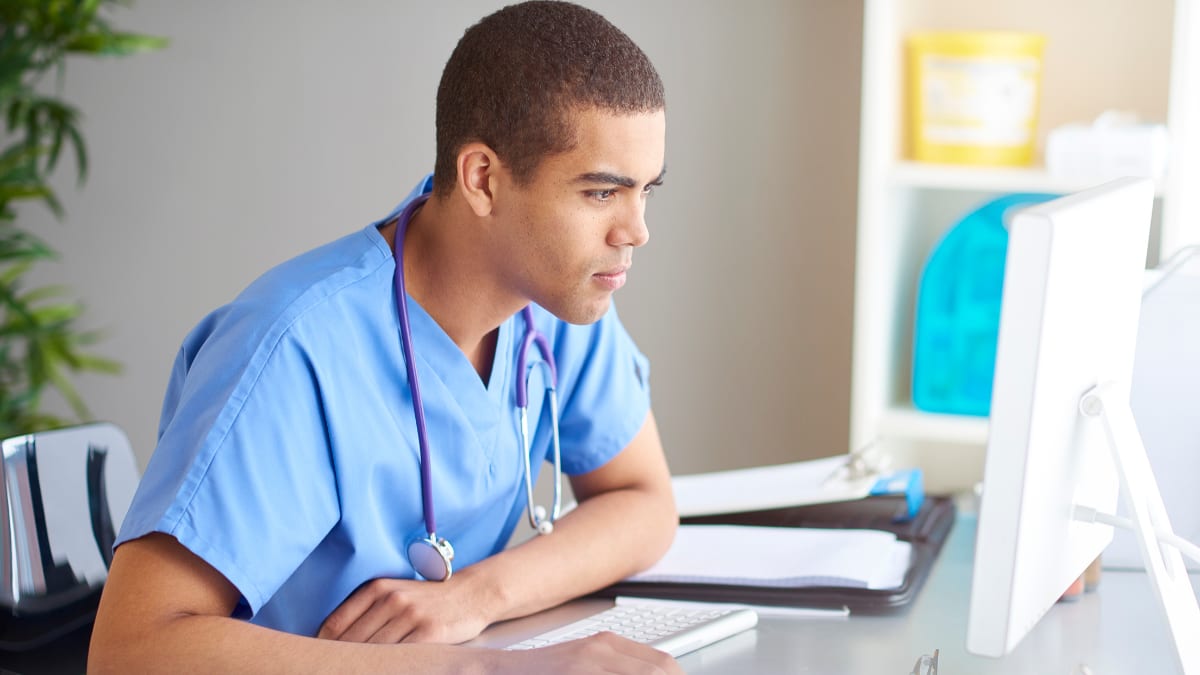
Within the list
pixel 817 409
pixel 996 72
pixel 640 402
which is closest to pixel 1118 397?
pixel 640 402

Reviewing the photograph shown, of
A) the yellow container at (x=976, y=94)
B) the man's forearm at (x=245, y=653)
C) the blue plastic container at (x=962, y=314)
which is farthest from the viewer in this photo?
the blue plastic container at (x=962, y=314)

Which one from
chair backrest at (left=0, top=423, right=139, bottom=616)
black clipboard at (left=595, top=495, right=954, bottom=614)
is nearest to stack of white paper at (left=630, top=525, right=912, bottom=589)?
black clipboard at (left=595, top=495, right=954, bottom=614)

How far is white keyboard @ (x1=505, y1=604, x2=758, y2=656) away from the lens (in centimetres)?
110

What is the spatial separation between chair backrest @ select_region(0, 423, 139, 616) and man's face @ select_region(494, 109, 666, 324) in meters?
0.48

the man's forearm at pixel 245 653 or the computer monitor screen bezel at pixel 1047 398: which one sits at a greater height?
the computer monitor screen bezel at pixel 1047 398

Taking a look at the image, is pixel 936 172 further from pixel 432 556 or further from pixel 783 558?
pixel 432 556

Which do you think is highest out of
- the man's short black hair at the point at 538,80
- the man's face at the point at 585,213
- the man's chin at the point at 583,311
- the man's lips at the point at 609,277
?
the man's short black hair at the point at 538,80

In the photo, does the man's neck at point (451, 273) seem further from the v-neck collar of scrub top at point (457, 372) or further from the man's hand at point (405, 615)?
the man's hand at point (405, 615)

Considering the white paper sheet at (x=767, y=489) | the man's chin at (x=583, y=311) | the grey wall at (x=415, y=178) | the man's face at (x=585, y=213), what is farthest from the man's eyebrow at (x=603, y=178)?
the grey wall at (x=415, y=178)

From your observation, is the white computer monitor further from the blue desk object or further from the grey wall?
the grey wall

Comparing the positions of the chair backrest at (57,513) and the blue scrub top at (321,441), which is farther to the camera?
the chair backrest at (57,513)

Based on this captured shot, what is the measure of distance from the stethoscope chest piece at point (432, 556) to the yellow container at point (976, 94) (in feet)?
3.96

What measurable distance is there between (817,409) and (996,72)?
30.6 inches

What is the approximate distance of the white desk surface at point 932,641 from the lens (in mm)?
1080
